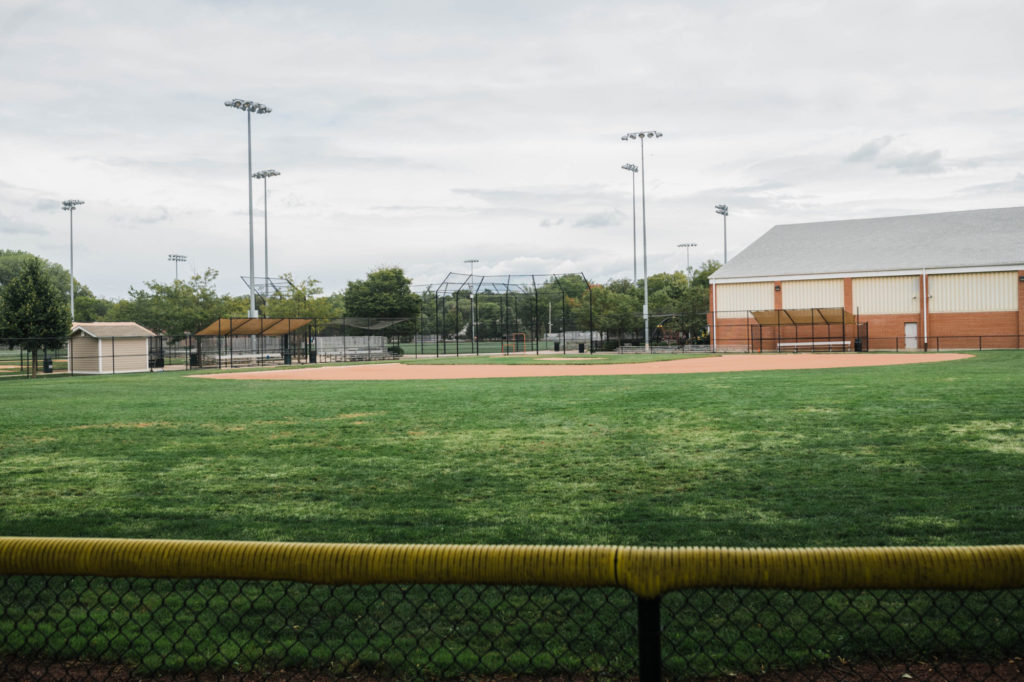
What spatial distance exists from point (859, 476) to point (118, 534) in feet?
23.1

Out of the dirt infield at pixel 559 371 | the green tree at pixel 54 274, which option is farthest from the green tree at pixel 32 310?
the green tree at pixel 54 274

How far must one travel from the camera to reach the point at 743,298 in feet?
176

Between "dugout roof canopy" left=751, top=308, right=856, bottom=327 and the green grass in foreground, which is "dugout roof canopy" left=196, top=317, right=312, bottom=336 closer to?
the green grass in foreground

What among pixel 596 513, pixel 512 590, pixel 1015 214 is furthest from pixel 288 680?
pixel 1015 214

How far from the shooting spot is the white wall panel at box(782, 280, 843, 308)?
50719 millimetres

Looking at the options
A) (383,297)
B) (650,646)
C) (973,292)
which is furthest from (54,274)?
(650,646)

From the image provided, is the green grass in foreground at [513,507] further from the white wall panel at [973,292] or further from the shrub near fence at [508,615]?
the white wall panel at [973,292]

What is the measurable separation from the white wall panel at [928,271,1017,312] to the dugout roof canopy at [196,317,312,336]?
35867mm

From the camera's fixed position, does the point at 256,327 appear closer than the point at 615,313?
Yes

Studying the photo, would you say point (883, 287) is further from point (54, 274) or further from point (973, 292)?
point (54, 274)

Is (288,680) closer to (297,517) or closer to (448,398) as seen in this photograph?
(297,517)

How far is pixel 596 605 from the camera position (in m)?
4.89

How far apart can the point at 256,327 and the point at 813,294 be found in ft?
111

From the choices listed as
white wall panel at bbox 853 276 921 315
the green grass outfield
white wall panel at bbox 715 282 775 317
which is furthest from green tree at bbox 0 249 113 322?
the green grass outfield
